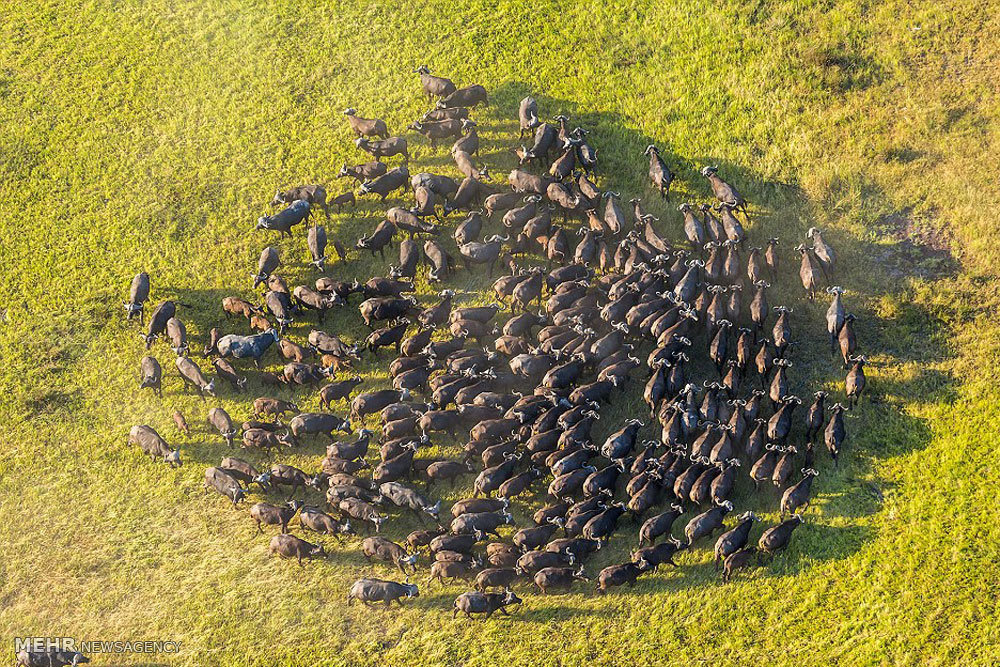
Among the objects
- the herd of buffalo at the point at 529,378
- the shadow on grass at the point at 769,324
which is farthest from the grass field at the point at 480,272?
the herd of buffalo at the point at 529,378

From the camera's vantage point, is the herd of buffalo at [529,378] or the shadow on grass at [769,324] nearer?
the shadow on grass at [769,324]

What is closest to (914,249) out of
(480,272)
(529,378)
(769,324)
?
(769,324)

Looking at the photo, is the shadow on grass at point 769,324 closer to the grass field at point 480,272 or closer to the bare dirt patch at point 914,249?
the grass field at point 480,272

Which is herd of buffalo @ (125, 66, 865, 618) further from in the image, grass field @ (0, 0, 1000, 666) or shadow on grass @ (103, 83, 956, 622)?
grass field @ (0, 0, 1000, 666)

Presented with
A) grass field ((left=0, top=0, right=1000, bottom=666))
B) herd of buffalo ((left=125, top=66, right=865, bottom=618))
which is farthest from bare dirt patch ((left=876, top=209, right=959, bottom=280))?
herd of buffalo ((left=125, top=66, right=865, bottom=618))

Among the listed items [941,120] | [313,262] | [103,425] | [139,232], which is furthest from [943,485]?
[139,232]

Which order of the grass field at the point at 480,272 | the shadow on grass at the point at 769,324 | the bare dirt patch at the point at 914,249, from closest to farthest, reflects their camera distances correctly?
1. the grass field at the point at 480,272
2. the shadow on grass at the point at 769,324
3. the bare dirt patch at the point at 914,249
